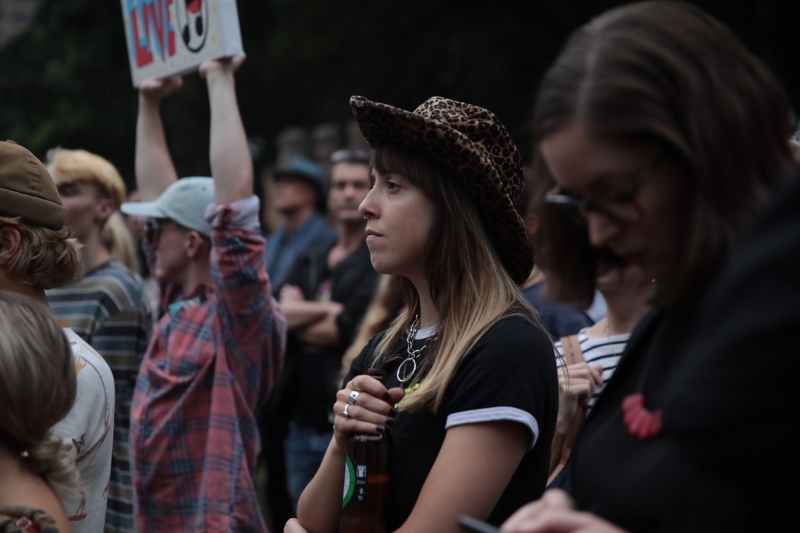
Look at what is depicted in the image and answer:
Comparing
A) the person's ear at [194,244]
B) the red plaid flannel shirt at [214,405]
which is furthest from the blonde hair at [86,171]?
the red plaid flannel shirt at [214,405]

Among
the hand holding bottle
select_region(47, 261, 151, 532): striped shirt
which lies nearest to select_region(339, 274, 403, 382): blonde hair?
select_region(47, 261, 151, 532): striped shirt

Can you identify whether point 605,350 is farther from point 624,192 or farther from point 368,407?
point 624,192

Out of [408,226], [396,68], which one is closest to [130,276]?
[408,226]

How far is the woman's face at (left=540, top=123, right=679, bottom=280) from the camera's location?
60.8 inches

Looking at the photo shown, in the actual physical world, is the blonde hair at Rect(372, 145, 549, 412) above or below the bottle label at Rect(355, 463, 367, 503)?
above

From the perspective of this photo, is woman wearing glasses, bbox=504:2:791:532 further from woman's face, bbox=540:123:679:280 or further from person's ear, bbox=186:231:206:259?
person's ear, bbox=186:231:206:259

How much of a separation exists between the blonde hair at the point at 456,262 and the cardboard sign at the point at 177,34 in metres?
1.49

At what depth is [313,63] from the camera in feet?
37.6

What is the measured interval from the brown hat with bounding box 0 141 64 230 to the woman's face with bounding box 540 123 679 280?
1943 millimetres

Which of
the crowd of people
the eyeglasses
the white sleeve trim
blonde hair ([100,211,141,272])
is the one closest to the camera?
the crowd of people

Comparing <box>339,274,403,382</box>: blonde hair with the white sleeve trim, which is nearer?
the white sleeve trim

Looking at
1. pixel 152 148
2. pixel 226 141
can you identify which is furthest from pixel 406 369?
pixel 152 148

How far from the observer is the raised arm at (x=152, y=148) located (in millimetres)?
4555

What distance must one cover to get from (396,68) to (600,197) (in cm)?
1000
